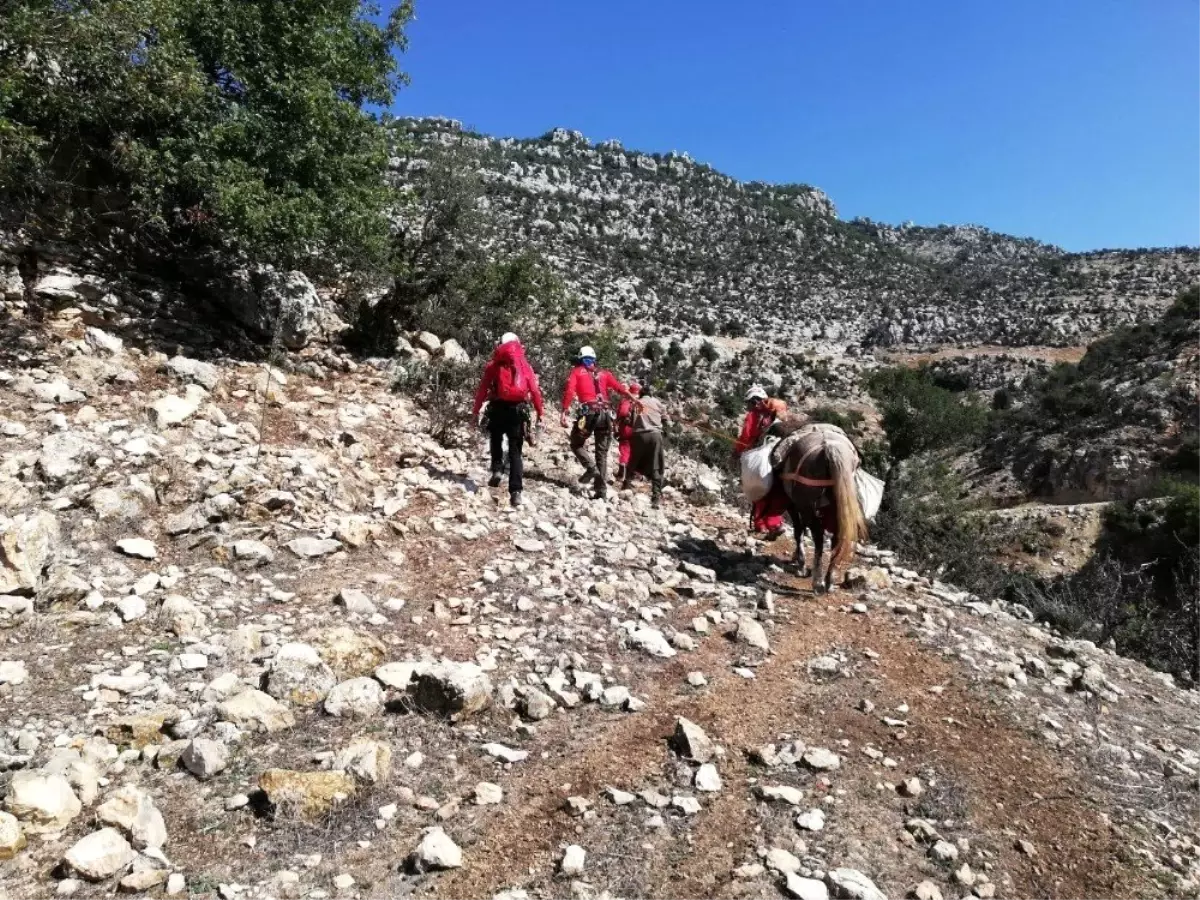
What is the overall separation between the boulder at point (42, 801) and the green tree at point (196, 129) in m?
6.18

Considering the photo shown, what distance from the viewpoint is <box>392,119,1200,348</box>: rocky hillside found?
191 ft

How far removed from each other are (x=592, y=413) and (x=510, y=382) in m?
1.63

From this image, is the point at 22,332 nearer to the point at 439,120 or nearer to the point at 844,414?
the point at 844,414

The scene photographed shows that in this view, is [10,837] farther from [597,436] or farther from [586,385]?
[586,385]

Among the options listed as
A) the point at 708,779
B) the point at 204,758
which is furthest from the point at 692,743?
the point at 204,758

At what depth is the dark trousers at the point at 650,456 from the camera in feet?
31.8

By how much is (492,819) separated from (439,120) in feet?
241

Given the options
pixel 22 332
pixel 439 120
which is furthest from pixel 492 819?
pixel 439 120

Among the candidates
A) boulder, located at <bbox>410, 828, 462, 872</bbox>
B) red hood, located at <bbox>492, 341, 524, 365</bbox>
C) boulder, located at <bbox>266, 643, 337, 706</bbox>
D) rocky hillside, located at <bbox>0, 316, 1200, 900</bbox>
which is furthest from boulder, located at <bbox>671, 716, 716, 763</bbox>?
red hood, located at <bbox>492, 341, 524, 365</bbox>

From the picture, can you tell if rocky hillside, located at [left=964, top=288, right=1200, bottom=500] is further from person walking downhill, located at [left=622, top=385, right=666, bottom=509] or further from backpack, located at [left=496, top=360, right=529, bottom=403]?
backpack, located at [left=496, top=360, right=529, bottom=403]

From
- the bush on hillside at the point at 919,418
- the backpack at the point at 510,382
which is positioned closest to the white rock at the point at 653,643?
the backpack at the point at 510,382

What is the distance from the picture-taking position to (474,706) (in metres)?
4.34

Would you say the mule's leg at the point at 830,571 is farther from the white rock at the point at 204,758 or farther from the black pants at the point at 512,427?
the white rock at the point at 204,758

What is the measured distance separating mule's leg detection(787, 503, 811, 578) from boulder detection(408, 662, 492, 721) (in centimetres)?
392
